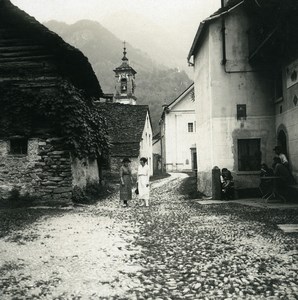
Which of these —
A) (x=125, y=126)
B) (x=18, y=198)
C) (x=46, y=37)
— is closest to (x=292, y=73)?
(x=46, y=37)

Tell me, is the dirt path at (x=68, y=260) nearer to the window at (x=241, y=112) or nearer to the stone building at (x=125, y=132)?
the window at (x=241, y=112)

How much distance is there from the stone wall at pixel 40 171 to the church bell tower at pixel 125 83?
32339mm

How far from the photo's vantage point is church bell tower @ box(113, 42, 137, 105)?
45.1 metres

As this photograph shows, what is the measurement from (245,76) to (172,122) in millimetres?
25753

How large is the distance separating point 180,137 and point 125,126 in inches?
424

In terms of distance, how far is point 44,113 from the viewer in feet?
42.7

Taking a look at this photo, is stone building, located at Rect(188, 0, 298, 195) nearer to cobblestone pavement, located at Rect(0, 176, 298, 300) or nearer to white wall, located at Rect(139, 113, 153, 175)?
cobblestone pavement, located at Rect(0, 176, 298, 300)

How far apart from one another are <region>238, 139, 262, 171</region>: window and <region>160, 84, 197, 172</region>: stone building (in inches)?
1001

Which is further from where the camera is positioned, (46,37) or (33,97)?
(46,37)

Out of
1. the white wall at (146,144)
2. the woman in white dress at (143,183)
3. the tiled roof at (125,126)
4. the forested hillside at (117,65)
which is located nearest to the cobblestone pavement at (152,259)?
the woman in white dress at (143,183)

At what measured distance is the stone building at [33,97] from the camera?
1306 cm

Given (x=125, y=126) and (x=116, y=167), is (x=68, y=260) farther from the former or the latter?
(x=125, y=126)

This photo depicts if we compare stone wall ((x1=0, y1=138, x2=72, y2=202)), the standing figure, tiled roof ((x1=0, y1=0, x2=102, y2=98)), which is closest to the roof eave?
tiled roof ((x1=0, y1=0, x2=102, y2=98))

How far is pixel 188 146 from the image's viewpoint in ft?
136
